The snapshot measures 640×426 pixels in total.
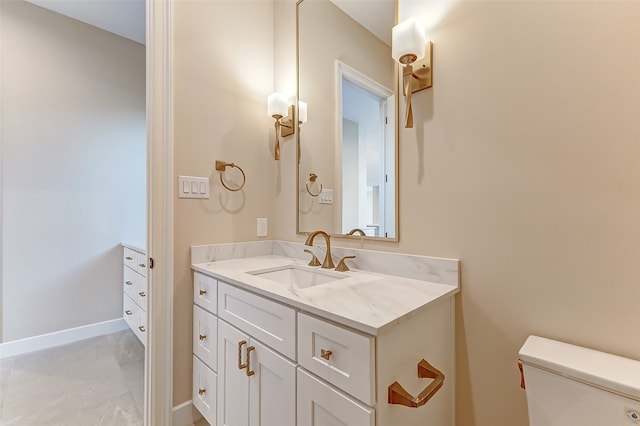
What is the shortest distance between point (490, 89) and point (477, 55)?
0.14m

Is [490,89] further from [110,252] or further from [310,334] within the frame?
[110,252]

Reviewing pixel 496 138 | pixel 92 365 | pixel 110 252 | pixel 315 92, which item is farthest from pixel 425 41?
pixel 110 252

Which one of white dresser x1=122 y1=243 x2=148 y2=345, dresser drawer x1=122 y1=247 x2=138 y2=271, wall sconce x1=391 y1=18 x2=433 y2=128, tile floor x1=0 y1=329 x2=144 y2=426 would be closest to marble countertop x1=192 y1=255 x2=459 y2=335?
wall sconce x1=391 y1=18 x2=433 y2=128

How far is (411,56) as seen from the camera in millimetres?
1083

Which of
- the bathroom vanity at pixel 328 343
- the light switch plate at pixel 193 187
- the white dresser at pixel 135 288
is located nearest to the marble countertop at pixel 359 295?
the bathroom vanity at pixel 328 343

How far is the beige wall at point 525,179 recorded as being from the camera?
0.75m

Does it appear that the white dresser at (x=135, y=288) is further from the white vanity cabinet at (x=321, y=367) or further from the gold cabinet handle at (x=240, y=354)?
the gold cabinet handle at (x=240, y=354)

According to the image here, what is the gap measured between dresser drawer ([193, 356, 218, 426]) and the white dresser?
899 millimetres

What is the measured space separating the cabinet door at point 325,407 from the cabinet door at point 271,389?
0.14ft

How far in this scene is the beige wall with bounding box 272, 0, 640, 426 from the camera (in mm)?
755

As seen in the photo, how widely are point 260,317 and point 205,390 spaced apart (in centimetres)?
67

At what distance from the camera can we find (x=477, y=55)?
1.00 m

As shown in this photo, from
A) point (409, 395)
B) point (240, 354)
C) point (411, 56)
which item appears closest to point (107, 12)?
point (411, 56)

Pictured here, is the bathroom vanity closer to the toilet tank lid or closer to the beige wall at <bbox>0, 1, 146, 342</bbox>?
the toilet tank lid
